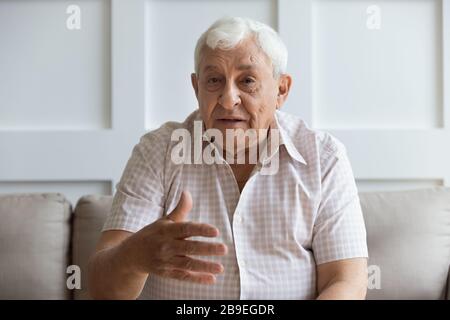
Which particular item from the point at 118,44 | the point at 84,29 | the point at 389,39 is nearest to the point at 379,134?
the point at 389,39

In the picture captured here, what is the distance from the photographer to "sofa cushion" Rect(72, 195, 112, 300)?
1407 millimetres

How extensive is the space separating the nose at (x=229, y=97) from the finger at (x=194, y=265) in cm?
35

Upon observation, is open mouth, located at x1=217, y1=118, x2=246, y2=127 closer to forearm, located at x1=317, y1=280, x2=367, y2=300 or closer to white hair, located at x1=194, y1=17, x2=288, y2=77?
white hair, located at x1=194, y1=17, x2=288, y2=77

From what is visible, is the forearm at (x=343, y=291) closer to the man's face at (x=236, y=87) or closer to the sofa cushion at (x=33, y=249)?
the man's face at (x=236, y=87)

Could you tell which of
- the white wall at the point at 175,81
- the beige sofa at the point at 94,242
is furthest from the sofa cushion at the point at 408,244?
the white wall at the point at 175,81

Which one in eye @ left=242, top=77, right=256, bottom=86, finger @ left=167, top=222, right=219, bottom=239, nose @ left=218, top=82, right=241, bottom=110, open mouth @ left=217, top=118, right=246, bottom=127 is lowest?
finger @ left=167, top=222, right=219, bottom=239

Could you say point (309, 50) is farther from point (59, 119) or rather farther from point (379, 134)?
point (59, 119)

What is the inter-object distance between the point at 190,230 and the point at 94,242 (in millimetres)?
702

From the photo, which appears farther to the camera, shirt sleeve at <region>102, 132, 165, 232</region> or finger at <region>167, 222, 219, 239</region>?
shirt sleeve at <region>102, 132, 165, 232</region>

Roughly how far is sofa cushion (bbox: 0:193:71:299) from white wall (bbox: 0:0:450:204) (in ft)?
0.63

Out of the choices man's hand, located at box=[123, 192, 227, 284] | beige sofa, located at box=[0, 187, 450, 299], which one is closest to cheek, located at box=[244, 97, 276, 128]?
man's hand, located at box=[123, 192, 227, 284]

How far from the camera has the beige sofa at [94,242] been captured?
138 centimetres
